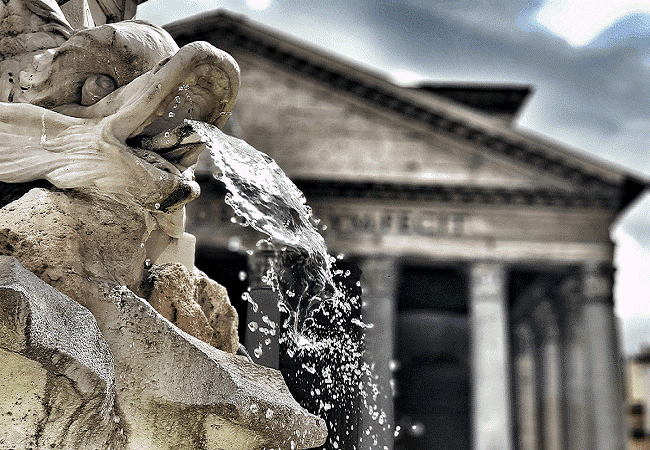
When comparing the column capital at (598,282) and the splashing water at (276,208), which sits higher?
the column capital at (598,282)

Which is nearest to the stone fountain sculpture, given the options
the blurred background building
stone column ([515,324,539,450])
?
stone column ([515,324,539,450])

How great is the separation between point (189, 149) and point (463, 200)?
60.5 feet

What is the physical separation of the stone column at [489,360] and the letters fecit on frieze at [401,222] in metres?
1.09

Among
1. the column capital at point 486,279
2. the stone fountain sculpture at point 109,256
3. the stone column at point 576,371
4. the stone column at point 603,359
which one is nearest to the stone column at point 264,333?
the stone fountain sculpture at point 109,256

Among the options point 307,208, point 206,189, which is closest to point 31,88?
point 307,208

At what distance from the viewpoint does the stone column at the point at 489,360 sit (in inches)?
726

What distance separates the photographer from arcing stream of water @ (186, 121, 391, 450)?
7.54ft

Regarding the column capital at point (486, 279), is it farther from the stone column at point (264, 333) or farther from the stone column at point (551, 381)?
the stone column at point (264, 333)

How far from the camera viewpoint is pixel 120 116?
1723 millimetres

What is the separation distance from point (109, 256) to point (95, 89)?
0.36 metres

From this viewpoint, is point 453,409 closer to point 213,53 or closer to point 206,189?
point 206,189

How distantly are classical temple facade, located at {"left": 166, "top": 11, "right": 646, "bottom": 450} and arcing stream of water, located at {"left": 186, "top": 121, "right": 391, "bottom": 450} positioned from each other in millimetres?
15687

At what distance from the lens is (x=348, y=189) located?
19688mm

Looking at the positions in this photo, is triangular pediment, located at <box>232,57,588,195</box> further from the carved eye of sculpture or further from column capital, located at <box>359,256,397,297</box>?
the carved eye of sculpture
